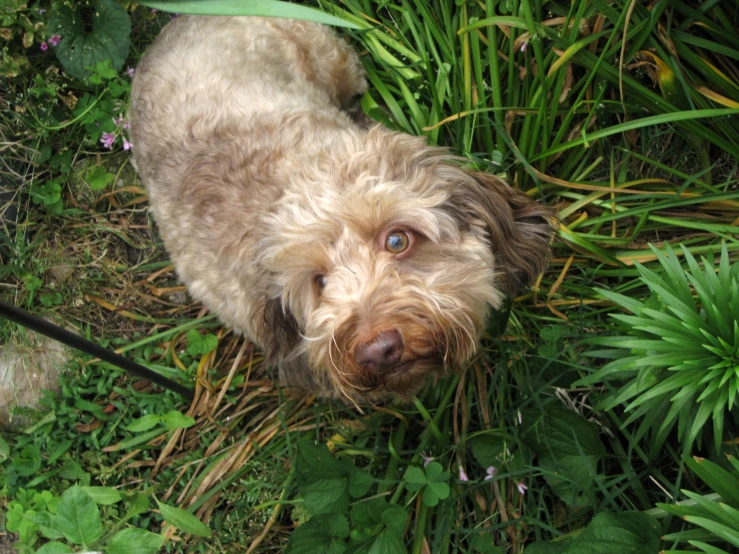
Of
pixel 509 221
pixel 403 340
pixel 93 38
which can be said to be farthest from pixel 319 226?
pixel 93 38

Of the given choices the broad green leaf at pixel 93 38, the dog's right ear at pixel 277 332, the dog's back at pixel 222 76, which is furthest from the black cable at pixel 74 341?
the broad green leaf at pixel 93 38

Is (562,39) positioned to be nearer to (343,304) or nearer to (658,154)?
(658,154)

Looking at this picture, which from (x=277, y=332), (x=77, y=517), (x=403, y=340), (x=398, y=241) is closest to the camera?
(x=77, y=517)

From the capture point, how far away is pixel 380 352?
6.97ft

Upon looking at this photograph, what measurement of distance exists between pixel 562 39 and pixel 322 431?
2.27 m

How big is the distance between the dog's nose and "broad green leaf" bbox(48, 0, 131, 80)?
260 cm

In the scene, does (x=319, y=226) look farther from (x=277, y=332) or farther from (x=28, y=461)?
(x=28, y=461)

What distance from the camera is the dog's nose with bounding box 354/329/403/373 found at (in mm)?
2129

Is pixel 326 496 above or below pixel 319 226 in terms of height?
below

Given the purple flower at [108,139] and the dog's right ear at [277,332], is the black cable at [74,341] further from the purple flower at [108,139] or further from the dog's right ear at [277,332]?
→ the purple flower at [108,139]

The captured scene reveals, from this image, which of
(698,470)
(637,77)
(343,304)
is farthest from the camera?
(637,77)

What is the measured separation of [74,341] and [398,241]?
50.0 inches

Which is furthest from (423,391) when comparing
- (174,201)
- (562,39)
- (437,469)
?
(562,39)

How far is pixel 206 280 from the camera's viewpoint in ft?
10.1
